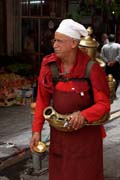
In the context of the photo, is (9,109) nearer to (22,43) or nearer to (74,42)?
(22,43)

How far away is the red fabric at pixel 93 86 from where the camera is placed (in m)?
2.94

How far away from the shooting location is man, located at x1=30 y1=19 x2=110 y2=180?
2971mm

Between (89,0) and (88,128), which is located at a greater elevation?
(89,0)

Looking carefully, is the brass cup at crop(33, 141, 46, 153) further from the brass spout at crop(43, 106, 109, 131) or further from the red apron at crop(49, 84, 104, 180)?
the brass spout at crop(43, 106, 109, 131)

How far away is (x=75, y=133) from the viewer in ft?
10.2

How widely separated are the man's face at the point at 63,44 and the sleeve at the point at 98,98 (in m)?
0.24

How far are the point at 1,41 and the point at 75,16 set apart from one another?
290 centimetres

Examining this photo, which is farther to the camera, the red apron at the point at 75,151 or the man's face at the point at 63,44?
the red apron at the point at 75,151

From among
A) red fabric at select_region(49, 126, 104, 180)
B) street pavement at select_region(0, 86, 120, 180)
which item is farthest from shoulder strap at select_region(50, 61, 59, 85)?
street pavement at select_region(0, 86, 120, 180)

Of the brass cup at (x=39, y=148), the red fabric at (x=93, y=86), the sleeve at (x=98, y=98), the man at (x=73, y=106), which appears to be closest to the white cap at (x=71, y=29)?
the man at (x=73, y=106)

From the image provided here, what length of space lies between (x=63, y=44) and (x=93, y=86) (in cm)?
37

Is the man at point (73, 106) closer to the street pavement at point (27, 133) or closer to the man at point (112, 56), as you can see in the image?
the street pavement at point (27, 133)

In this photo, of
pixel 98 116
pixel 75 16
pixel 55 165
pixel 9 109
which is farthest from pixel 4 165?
pixel 75 16

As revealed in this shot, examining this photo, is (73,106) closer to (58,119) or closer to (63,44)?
(58,119)
